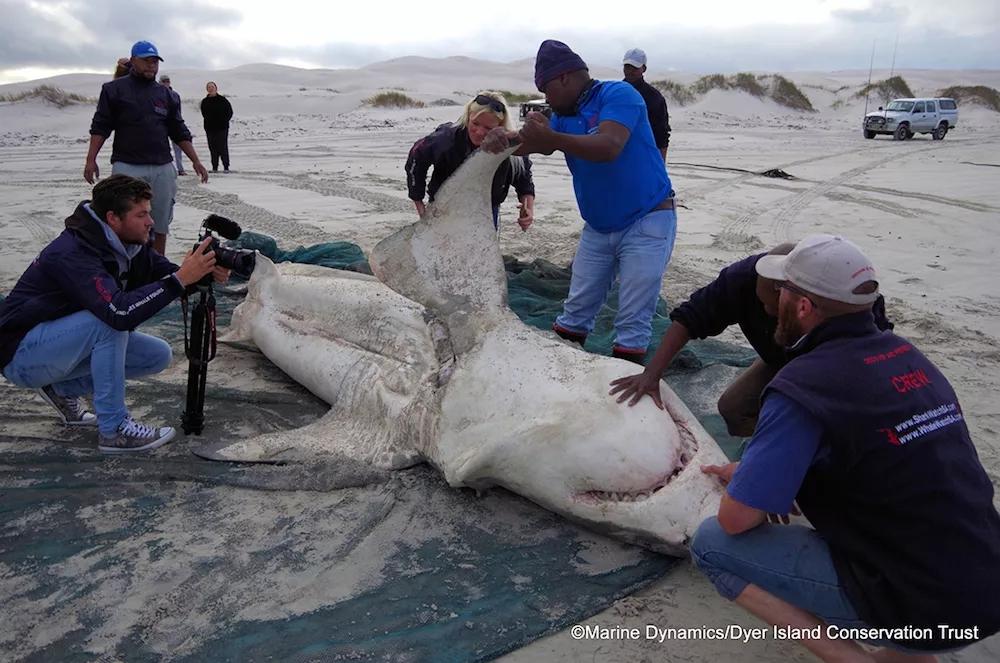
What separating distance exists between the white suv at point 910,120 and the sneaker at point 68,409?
25.8 meters

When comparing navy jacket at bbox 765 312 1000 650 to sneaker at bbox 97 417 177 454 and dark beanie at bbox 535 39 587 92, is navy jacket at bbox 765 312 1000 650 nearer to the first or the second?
dark beanie at bbox 535 39 587 92

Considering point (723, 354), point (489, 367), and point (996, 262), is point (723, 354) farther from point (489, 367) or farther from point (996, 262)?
point (996, 262)

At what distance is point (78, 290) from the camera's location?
3535 millimetres

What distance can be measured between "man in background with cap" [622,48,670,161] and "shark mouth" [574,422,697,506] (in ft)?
17.1

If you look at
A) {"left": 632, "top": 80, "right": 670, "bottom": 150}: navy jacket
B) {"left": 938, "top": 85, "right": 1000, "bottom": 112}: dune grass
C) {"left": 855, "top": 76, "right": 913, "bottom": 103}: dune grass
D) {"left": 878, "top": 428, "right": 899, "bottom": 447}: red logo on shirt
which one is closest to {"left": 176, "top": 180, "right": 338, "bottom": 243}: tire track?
{"left": 632, "top": 80, "right": 670, "bottom": 150}: navy jacket

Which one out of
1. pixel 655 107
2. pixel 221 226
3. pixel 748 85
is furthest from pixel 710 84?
pixel 221 226

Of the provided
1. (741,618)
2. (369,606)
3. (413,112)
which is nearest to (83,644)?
(369,606)

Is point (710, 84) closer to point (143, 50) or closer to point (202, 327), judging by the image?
point (143, 50)

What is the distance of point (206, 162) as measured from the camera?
1570 centimetres

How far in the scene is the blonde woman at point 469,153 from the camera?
4.70 m

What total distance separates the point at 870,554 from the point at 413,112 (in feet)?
96.8

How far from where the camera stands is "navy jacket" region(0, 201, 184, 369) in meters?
3.53

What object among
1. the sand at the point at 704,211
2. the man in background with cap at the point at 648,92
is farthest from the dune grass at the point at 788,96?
the man in background with cap at the point at 648,92

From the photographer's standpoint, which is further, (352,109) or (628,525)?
(352,109)
